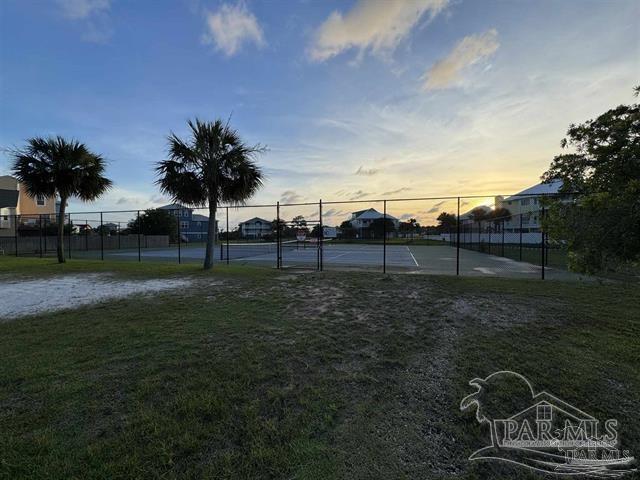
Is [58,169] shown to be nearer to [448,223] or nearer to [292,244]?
[292,244]

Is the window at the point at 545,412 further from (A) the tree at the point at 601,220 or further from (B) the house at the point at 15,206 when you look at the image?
(B) the house at the point at 15,206

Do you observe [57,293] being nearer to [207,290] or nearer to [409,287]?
[207,290]

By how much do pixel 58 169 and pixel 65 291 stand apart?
9852 mm

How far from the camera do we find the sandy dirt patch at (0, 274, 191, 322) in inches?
267

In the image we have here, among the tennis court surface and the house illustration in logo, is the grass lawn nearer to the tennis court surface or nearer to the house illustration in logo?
the house illustration in logo

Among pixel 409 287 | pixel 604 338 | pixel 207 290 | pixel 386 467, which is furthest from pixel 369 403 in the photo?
pixel 207 290

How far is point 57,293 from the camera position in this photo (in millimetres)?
8359

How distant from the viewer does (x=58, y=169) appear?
1515cm

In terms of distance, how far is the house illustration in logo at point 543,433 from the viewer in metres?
2.25

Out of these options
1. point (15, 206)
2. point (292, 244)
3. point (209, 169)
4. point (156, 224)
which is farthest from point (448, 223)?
point (15, 206)

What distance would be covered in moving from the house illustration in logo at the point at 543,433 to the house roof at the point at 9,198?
155 ft

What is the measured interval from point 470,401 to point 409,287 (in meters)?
5.53

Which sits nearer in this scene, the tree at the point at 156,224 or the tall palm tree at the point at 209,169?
the tall palm tree at the point at 209,169

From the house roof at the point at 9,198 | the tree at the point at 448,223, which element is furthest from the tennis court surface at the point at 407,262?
the house roof at the point at 9,198
